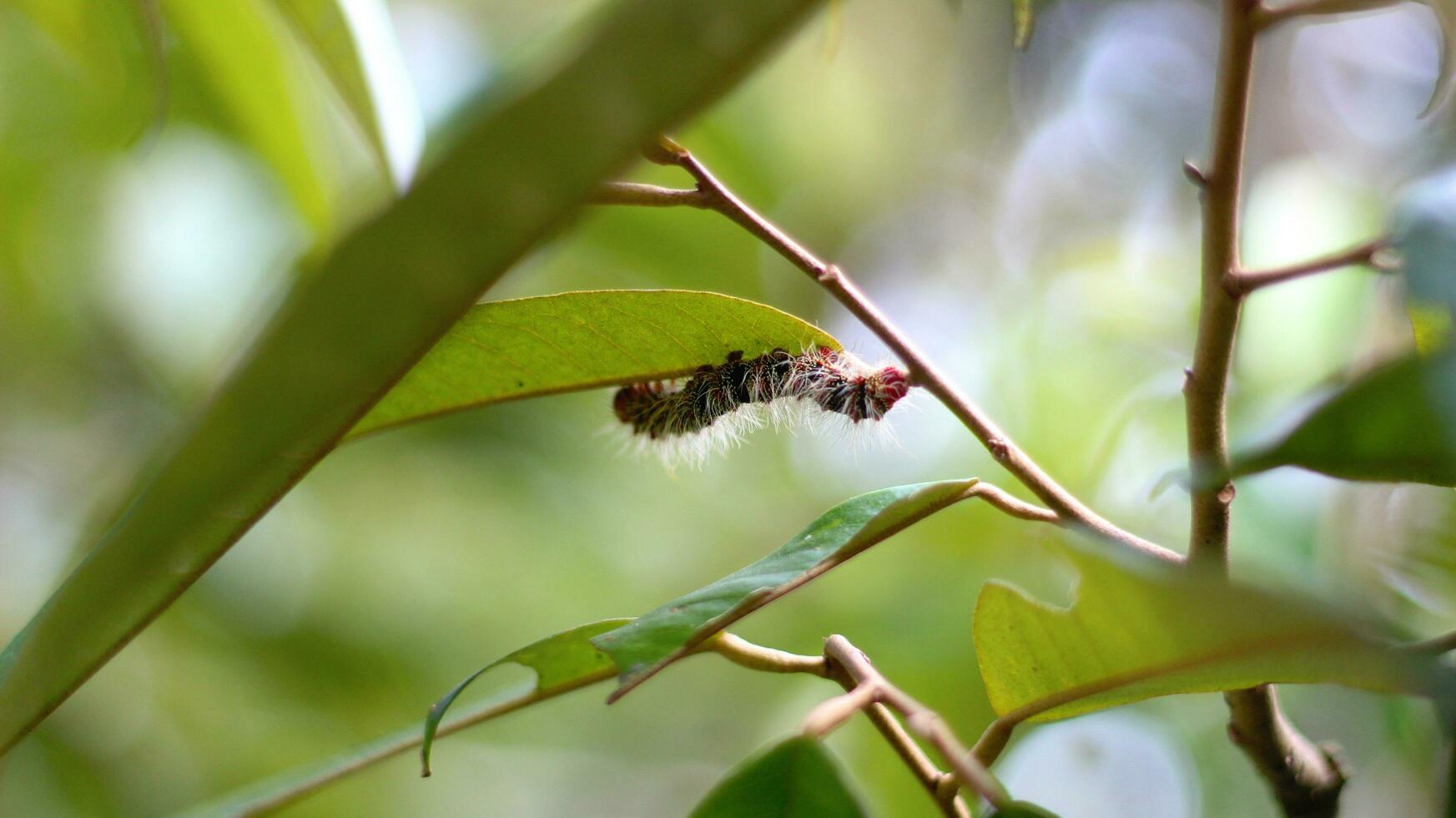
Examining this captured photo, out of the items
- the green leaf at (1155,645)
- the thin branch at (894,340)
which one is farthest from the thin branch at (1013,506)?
the green leaf at (1155,645)

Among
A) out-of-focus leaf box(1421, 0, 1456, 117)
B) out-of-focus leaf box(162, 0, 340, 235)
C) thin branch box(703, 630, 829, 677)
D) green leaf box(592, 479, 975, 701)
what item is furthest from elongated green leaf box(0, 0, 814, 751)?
out-of-focus leaf box(162, 0, 340, 235)

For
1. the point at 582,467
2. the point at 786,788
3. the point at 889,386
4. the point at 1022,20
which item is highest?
the point at 1022,20

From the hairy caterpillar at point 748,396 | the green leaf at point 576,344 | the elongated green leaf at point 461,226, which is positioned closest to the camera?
the elongated green leaf at point 461,226

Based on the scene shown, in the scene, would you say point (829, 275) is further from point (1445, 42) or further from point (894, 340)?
point (1445, 42)

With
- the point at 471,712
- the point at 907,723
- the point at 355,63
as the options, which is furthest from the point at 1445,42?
the point at 471,712

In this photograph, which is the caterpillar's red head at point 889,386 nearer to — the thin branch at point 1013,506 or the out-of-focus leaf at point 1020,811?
the thin branch at point 1013,506

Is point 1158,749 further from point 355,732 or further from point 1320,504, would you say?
point 355,732

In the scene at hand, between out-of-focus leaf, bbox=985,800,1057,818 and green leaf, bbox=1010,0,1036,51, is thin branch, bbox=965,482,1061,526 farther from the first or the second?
green leaf, bbox=1010,0,1036,51
